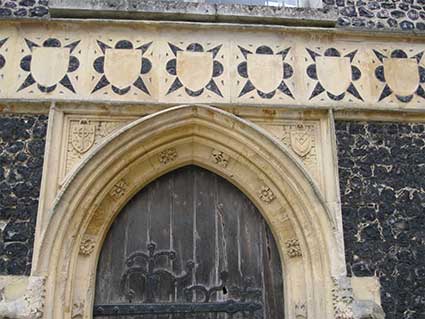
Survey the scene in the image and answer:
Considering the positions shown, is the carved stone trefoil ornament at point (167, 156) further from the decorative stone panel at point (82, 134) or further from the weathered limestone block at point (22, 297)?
the weathered limestone block at point (22, 297)

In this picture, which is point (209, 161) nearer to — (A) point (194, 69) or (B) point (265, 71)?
(A) point (194, 69)

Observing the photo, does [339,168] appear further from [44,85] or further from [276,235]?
[44,85]

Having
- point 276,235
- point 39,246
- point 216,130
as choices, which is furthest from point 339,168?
point 39,246

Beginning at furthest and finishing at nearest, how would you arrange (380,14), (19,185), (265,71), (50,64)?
(380,14)
(265,71)
(50,64)
(19,185)

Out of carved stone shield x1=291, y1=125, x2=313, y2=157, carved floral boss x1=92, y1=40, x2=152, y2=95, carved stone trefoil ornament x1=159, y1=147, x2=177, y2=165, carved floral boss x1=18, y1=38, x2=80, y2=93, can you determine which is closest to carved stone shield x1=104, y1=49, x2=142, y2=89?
carved floral boss x1=92, y1=40, x2=152, y2=95

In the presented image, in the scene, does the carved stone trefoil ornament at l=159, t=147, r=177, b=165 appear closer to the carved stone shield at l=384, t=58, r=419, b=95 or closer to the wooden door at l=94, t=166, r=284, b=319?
the wooden door at l=94, t=166, r=284, b=319

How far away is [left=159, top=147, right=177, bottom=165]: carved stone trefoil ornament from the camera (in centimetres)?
484

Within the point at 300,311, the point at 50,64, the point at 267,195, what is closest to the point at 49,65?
the point at 50,64

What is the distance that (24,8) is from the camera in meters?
5.10

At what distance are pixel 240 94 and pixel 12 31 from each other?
2.02m

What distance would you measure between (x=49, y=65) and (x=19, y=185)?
104 cm

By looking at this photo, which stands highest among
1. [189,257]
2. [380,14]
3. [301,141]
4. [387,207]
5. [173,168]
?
[380,14]

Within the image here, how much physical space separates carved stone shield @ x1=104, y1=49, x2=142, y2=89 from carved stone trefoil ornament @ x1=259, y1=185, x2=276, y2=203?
4.66 feet

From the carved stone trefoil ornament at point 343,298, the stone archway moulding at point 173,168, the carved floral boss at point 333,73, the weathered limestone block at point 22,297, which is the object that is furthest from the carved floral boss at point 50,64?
the carved stone trefoil ornament at point 343,298
